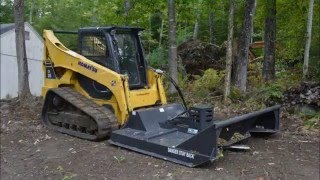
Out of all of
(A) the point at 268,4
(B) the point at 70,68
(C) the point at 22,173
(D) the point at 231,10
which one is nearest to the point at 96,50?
(B) the point at 70,68

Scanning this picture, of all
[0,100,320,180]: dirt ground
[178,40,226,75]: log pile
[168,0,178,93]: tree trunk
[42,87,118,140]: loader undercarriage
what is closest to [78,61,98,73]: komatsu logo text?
[42,87,118,140]: loader undercarriage

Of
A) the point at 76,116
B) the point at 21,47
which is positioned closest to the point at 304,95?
the point at 76,116

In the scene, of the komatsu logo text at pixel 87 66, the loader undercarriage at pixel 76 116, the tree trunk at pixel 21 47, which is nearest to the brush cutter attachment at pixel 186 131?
the loader undercarriage at pixel 76 116

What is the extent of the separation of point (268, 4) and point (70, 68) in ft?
25.3

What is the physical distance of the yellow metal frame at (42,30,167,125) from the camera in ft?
24.6

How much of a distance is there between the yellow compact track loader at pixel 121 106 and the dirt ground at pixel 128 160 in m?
0.23

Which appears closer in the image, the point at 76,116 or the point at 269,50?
the point at 76,116

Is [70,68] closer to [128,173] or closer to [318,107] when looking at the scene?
[128,173]

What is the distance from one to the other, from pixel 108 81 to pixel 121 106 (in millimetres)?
492

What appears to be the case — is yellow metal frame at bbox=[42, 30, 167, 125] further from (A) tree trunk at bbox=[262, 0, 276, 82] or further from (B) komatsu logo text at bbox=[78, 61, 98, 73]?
(A) tree trunk at bbox=[262, 0, 276, 82]

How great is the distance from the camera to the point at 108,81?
7.58m

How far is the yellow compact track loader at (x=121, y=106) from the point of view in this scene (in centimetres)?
672

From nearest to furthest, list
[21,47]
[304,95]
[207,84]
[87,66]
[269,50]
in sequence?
[87,66], [304,95], [21,47], [207,84], [269,50]

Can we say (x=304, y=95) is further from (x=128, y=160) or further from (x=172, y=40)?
(x=128, y=160)
